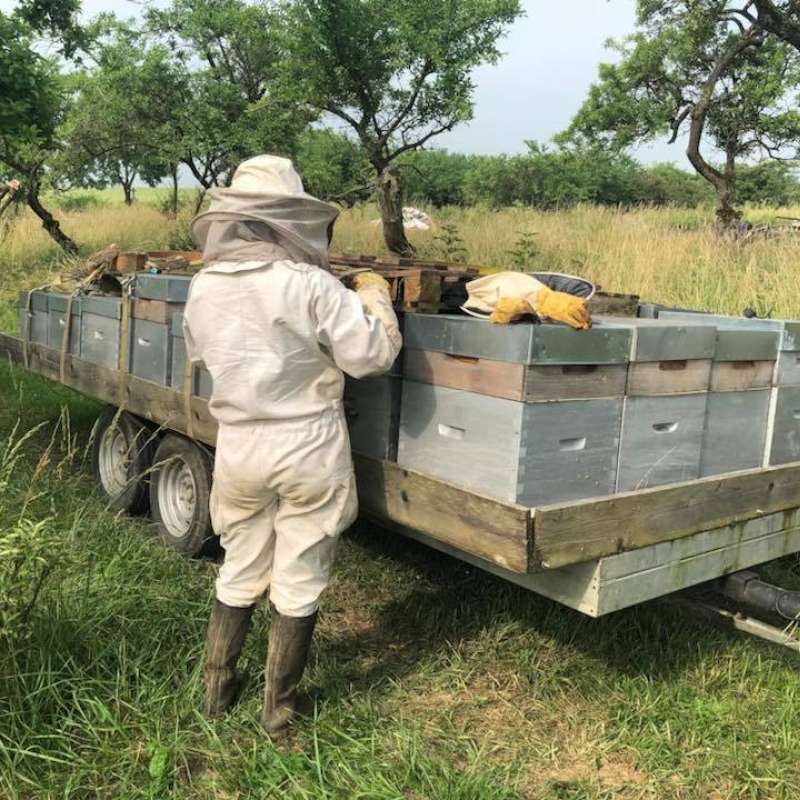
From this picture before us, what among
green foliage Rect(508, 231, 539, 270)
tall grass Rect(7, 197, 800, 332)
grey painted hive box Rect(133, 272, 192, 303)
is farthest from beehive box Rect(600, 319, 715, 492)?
green foliage Rect(508, 231, 539, 270)

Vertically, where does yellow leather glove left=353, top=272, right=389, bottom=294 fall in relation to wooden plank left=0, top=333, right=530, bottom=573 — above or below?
above

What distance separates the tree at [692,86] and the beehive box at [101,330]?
12224 mm

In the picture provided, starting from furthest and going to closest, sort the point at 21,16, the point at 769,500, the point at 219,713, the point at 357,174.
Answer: the point at 357,174
the point at 21,16
the point at 769,500
the point at 219,713

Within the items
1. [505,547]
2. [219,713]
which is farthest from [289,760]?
[505,547]

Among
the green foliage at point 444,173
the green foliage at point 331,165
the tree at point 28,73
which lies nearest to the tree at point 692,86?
the green foliage at point 331,165

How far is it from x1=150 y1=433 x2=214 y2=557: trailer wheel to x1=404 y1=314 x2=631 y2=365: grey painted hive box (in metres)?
1.95

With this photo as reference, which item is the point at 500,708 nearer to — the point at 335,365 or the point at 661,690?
the point at 661,690

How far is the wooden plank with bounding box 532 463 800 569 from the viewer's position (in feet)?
8.30

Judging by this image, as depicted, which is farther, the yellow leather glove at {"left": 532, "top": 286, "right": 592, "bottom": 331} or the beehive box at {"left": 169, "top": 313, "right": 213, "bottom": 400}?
the beehive box at {"left": 169, "top": 313, "right": 213, "bottom": 400}

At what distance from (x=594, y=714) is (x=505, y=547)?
3.80 ft

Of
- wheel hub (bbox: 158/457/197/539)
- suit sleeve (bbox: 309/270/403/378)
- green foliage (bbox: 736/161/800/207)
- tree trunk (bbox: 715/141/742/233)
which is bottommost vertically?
wheel hub (bbox: 158/457/197/539)

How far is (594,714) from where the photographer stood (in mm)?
3260

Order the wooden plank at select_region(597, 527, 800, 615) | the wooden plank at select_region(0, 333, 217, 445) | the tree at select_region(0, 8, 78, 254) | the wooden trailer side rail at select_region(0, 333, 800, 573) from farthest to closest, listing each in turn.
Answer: the tree at select_region(0, 8, 78, 254) → the wooden plank at select_region(0, 333, 217, 445) → the wooden plank at select_region(597, 527, 800, 615) → the wooden trailer side rail at select_region(0, 333, 800, 573)

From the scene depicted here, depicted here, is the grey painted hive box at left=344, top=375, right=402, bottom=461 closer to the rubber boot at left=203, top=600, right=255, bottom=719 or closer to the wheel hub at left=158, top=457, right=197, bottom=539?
the rubber boot at left=203, top=600, right=255, bottom=719
